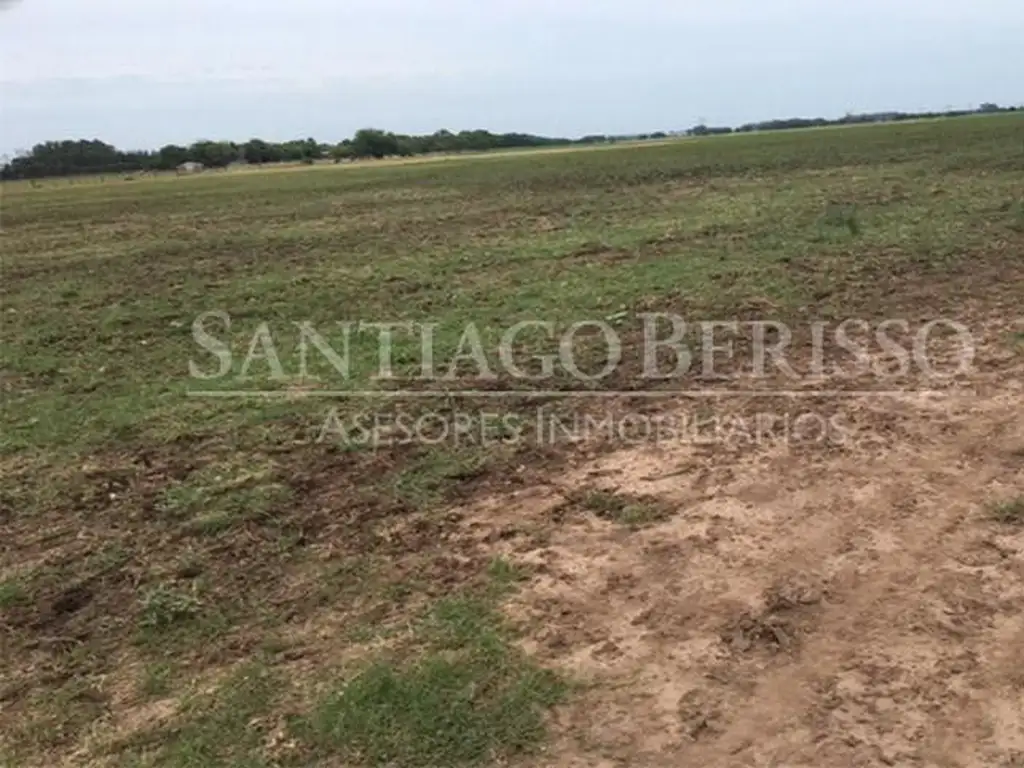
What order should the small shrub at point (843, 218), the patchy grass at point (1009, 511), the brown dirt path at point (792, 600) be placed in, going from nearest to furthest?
1. the brown dirt path at point (792, 600)
2. the patchy grass at point (1009, 511)
3. the small shrub at point (843, 218)

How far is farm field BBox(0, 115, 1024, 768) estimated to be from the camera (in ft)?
8.38

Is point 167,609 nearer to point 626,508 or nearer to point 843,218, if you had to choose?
point 626,508

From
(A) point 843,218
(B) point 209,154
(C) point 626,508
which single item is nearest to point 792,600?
(C) point 626,508

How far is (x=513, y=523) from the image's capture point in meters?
3.78

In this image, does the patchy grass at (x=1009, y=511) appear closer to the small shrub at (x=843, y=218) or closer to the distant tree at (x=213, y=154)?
the small shrub at (x=843, y=218)

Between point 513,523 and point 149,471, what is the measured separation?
6.47ft

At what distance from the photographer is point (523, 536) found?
12.0ft

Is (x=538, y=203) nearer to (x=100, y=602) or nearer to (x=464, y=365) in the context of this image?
(x=464, y=365)

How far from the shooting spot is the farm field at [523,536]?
2.55 metres

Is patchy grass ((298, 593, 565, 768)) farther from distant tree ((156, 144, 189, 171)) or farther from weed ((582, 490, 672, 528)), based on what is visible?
distant tree ((156, 144, 189, 171))

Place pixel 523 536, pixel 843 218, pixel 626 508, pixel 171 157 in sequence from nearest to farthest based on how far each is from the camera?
→ pixel 523 536
pixel 626 508
pixel 843 218
pixel 171 157

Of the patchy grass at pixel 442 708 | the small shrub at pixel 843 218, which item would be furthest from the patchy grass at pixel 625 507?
the small shrub at pixel 843 218

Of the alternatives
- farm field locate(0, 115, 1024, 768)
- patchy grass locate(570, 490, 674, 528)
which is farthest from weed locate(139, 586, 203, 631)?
patchy grass locate(570, 490, 674, 528)

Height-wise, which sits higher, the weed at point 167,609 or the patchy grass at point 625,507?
the patchy grass at point 625,507
